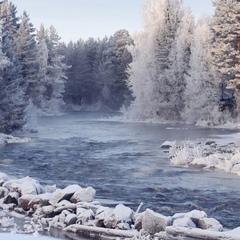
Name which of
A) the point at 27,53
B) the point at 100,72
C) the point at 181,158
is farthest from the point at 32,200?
the point at 100,72

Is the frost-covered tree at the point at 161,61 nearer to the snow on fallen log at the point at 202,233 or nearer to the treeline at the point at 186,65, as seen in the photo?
the treeline at the point at 186,65

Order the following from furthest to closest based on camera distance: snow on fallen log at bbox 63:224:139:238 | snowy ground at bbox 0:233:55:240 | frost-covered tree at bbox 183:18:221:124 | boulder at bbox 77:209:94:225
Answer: frost-covered tree at bbox 183:18:221:124 → boulder at bbox 77:209:94:225 → snow on fallen log at bbox 63:224:139:238 → snowy ground at bbox 0:233:55:240

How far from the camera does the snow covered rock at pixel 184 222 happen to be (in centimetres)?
1001

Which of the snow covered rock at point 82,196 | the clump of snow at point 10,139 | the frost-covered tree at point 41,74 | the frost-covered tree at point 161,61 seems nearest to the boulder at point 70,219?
the snow covered rock at point 82,196

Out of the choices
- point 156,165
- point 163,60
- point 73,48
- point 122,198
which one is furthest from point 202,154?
point 73,48

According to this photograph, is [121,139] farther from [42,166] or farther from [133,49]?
[133,49]

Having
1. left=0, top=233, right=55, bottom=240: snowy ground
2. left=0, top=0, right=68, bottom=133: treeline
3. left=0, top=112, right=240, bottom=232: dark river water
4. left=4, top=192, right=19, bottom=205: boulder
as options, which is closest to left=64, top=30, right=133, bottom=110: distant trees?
left=0, top=0, right=68, bottom=133: treeline

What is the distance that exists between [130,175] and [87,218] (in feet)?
23.9

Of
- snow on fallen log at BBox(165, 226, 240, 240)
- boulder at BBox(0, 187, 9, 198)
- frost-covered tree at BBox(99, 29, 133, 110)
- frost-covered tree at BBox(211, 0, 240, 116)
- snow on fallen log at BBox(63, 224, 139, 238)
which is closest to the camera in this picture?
snow on fallen log at BBox(165, 226, 240, 240)

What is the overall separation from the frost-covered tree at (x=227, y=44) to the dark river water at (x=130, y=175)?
16.8 m

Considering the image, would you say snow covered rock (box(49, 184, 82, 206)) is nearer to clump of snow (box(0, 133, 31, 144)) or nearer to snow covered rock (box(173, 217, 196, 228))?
snow covered rock (box(173, 217, 196, 228))

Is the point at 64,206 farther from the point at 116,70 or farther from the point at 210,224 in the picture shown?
the point at 116,70

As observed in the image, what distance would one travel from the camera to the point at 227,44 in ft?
147

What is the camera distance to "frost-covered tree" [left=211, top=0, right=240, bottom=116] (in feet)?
147
